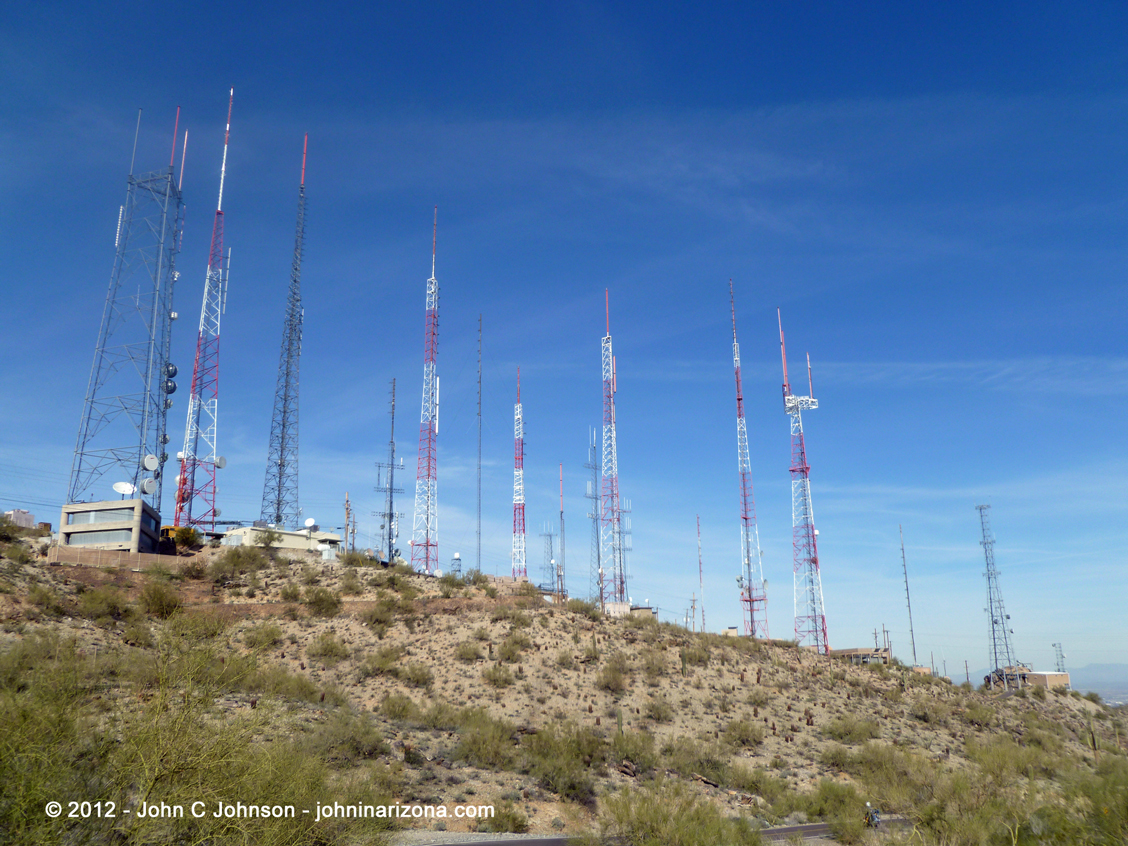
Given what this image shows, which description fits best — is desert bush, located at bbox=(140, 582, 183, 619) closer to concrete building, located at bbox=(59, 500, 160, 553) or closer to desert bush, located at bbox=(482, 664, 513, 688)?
A: concrete building, located at bbox=(59, 500, 160, 553)

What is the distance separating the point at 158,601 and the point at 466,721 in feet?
65.2

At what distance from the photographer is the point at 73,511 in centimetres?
5075

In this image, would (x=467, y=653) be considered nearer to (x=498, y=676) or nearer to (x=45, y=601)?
(x=498, y=676)

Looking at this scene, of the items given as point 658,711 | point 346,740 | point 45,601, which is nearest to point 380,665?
point 346,740

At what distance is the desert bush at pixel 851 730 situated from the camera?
119 feet

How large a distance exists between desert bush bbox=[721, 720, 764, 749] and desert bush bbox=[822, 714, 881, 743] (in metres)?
4.22

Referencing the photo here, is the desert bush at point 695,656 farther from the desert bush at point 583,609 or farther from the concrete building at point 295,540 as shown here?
the concrete building at point 295,540

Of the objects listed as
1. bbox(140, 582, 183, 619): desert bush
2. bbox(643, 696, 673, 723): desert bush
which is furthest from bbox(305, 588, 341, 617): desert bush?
bbox(643, 696, 673, 723): desert bush

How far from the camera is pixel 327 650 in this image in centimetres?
3834

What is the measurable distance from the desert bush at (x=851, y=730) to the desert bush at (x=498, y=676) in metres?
16.5

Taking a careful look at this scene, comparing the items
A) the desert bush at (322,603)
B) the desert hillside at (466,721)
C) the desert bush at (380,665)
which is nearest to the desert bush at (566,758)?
the desert hillside at (466,721)

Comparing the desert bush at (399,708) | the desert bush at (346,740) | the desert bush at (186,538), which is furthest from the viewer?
the desert bush at (186,538)

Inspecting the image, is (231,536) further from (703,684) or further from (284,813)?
(284,813)

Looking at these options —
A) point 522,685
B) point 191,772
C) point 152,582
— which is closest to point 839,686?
point 522,685
